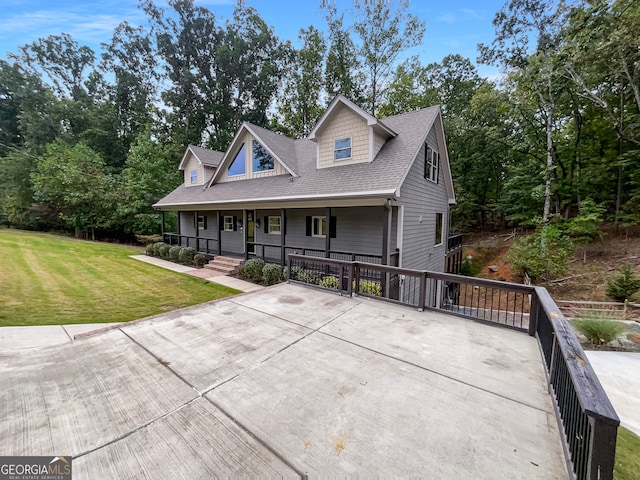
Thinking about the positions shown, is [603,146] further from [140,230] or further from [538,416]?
[140,230]

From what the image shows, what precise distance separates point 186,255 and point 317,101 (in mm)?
17860

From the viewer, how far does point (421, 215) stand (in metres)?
10.5

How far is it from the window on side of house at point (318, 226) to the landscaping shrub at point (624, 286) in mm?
10750

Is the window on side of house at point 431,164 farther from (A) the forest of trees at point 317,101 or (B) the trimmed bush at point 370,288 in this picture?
(A) the forest of trees at point 317,101

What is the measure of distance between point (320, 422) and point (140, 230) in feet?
74.3

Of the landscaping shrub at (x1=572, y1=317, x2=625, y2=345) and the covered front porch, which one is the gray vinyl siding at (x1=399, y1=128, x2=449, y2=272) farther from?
the landscaping shrub at (x1=572, y1=317, x2=625, y2=345)

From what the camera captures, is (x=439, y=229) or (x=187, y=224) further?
(x=187, y=224)

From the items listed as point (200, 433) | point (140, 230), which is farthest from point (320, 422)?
point (140, 230)

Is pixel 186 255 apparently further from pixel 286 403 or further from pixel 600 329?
pixel 600 329

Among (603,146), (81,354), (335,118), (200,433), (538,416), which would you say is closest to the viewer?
(200,433)

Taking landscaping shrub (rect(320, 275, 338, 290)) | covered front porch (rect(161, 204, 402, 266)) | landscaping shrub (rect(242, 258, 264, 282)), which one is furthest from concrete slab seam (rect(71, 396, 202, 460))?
landscaping shrub (rect(242, 258, 264, 282))

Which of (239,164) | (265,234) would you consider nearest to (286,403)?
(265,234)

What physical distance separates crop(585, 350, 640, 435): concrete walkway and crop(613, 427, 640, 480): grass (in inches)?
31.4

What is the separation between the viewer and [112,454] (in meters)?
2.17
